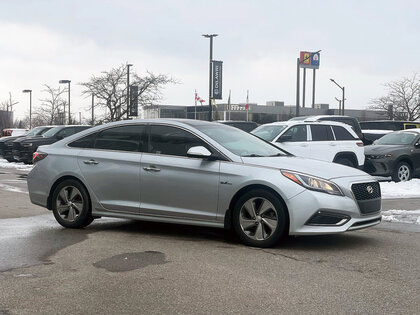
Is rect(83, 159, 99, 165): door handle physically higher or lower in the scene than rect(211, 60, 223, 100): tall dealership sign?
lower

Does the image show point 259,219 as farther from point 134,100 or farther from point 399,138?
point 134,100

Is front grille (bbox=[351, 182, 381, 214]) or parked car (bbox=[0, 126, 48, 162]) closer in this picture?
front grille (bbox=[351, 182, 381, 214])

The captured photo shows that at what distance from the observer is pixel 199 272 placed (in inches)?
215

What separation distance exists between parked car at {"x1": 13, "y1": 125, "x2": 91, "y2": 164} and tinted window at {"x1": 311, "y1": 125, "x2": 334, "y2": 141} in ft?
37.1

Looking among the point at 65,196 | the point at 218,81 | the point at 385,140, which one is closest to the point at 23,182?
the point at 65,196

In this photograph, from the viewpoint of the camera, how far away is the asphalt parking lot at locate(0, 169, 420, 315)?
4461mm

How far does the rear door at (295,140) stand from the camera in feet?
48.4

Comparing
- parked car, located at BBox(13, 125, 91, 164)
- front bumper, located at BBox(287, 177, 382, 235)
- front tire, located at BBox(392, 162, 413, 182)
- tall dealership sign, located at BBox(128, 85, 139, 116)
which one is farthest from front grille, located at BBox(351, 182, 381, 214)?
→ tall dealership sign, located at BBox(128, 85, 139, 116)

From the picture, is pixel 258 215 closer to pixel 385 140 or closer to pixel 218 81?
pixel 385 140

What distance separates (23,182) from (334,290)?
12606 mm

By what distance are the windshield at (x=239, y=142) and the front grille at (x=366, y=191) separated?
1.26 metres

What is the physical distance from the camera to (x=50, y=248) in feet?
21.7

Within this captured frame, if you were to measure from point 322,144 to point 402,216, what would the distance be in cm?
609

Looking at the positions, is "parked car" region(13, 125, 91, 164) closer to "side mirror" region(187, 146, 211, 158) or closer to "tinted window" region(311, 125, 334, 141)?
"tinted window" region(311, 125, 334, 141)
